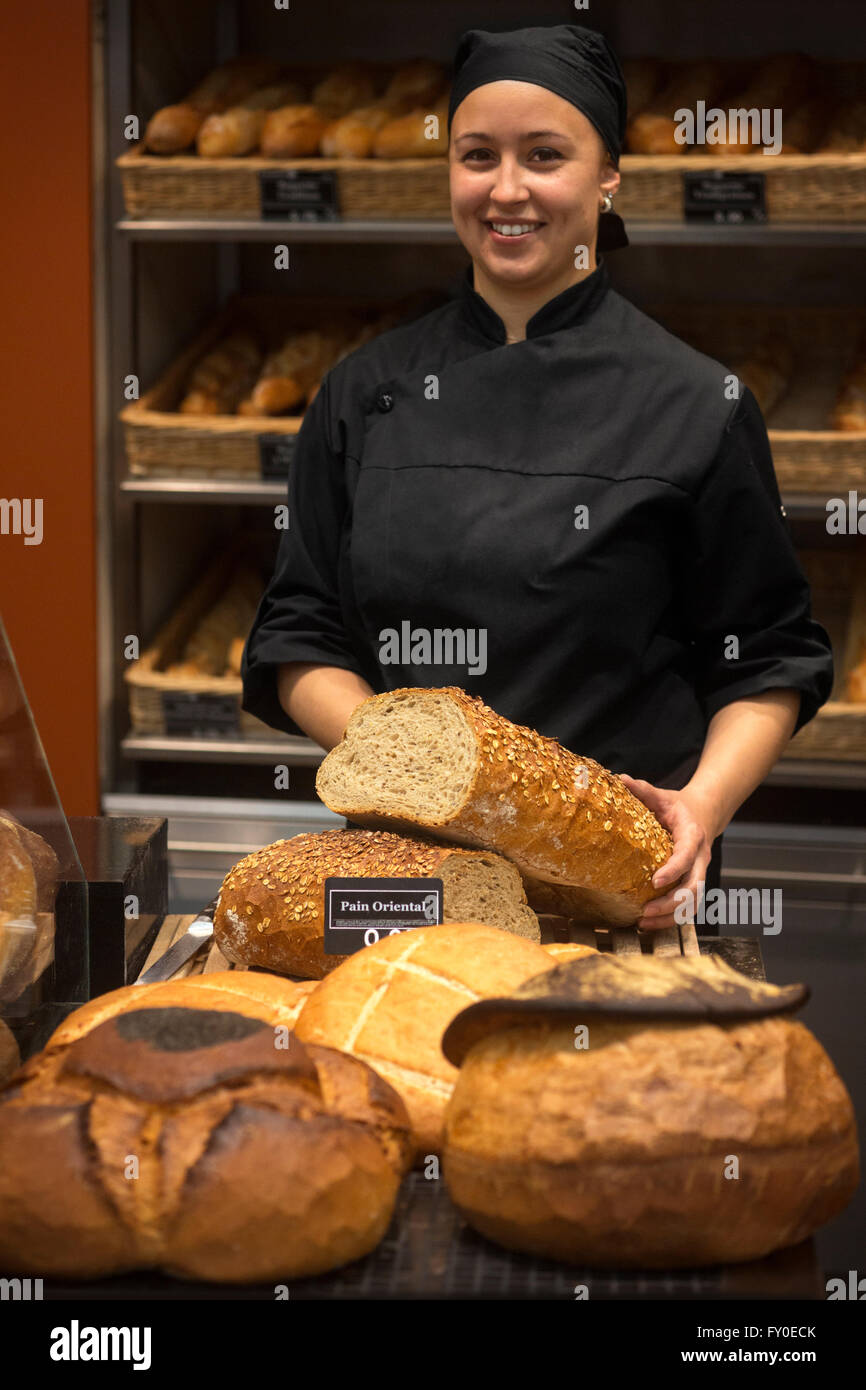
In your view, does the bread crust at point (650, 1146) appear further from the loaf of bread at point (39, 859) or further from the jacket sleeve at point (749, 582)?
the jacket sleeve at point (749, 582)

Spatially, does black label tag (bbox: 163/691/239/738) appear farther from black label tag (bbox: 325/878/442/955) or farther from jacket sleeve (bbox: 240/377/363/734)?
black label tag (bbox: 325/878/442/955)

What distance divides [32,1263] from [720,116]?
8.61 ft

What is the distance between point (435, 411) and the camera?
1.83 metres

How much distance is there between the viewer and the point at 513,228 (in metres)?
1.70

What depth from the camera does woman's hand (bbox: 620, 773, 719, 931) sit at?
4.95 feet

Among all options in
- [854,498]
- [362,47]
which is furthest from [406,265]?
[854,498]

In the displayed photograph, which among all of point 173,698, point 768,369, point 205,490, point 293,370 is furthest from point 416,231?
point 173,698

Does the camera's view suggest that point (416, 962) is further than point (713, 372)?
No

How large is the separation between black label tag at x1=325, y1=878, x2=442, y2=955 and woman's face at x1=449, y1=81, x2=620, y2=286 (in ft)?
2.62

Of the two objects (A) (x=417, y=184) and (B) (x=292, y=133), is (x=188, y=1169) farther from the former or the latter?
(B) (x=292, y=133)

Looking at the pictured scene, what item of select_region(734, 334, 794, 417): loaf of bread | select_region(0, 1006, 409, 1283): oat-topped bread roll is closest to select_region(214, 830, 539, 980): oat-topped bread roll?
select_region(0, 1006, 409, 1283): oat-topped bread roll

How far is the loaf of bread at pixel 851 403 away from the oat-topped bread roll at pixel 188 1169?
7.43 ft

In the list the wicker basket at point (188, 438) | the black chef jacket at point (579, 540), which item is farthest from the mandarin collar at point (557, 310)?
the wicker basket at point (188, 438)
